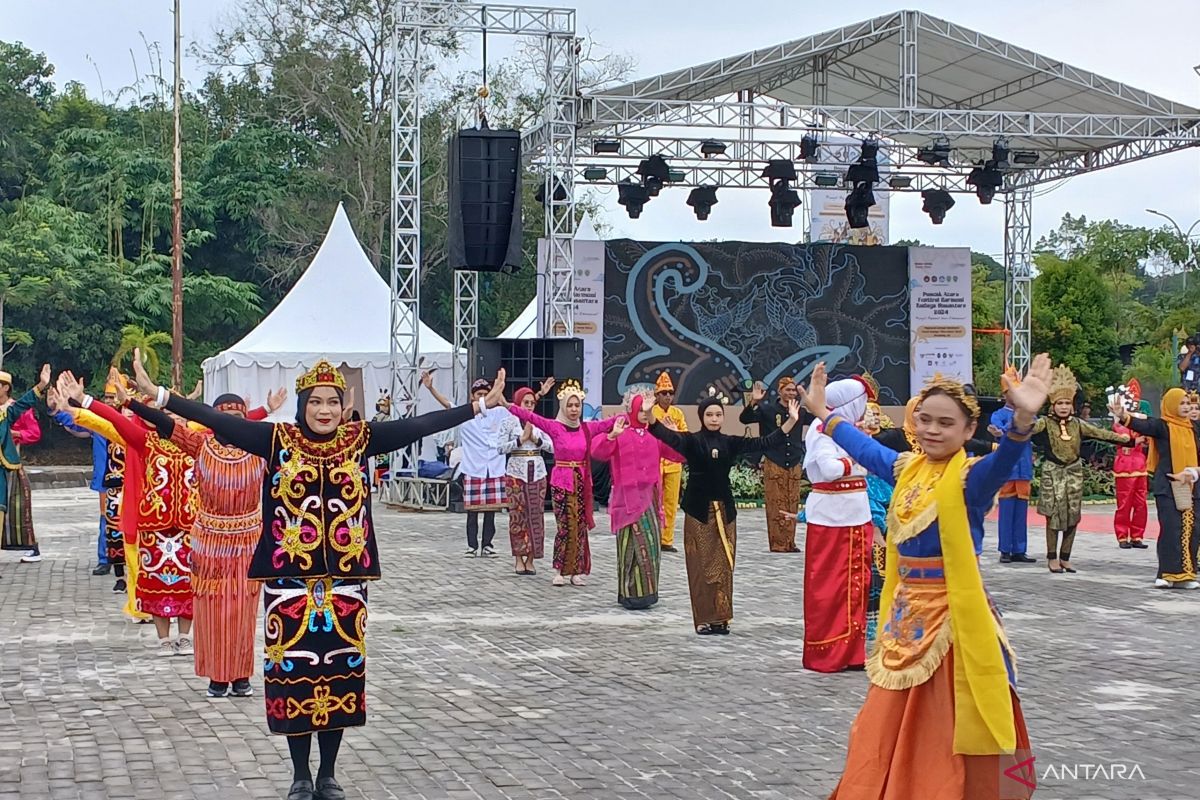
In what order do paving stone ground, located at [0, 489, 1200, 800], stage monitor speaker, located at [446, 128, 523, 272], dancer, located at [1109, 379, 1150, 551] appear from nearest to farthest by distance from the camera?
paving stone ground, located at [0, 489, 1200, 800], dancer, located at [1109, 379, 1150, 551], stage monitor speaker, located at [446, 128, 523, 272]

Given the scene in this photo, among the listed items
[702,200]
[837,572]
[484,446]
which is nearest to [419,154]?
[702,200]

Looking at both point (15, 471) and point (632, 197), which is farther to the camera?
point (632, 197)

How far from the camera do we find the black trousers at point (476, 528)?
1492cm

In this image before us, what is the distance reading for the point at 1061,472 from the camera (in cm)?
1393

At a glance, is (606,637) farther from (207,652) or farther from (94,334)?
(94,334)

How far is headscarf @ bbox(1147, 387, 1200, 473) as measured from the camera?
12.6 meters

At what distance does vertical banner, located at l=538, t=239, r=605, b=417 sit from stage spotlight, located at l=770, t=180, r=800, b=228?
12.0 feet

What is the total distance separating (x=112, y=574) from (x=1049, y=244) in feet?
186

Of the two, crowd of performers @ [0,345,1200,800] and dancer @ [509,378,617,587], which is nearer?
crowd of performers @ [0,345,1200,800]

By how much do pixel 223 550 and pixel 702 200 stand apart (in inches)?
687

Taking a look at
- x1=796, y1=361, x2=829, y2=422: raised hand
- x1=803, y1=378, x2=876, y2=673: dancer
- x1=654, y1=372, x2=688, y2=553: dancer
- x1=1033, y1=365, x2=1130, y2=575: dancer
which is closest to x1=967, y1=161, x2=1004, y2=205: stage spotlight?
x1=1033, y1=365, x2=1130, y2=575: dancer

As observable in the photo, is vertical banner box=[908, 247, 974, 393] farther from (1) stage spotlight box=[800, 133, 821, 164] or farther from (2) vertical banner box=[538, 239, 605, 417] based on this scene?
(2) vertical banner box=[538, 239, 605, 417]

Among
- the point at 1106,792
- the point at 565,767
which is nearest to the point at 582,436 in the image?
the point at 565,767

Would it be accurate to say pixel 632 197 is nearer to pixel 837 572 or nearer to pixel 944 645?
pixel 837 572
